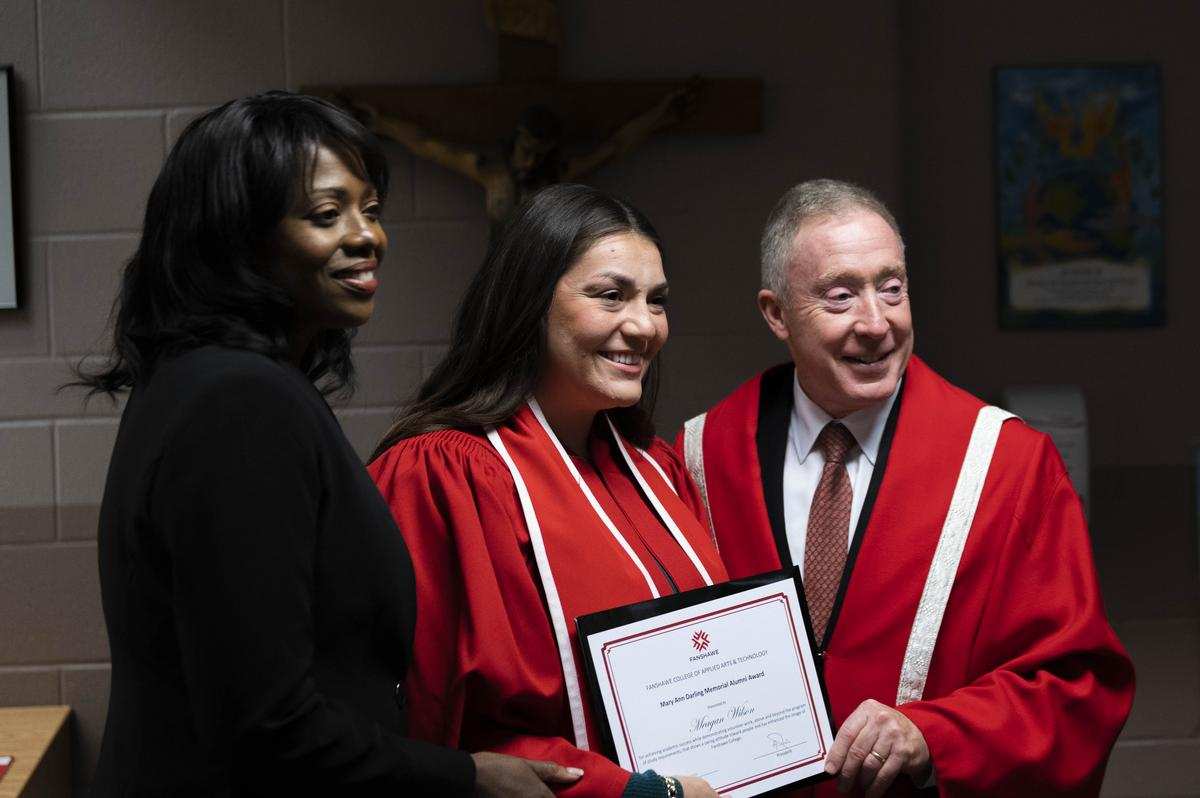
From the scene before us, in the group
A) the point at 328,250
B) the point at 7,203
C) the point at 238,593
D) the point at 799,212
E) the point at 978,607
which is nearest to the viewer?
the point at 238,593

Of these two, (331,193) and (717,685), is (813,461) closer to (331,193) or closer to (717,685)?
(717,685)

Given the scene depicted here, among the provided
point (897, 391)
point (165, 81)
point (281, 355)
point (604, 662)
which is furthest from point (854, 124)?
point (281, 355)

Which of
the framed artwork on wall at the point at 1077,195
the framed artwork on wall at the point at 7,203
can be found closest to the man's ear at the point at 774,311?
the framed artwork on wall at the point at 1077,195

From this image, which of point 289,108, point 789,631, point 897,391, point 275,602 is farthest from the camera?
point 897,391

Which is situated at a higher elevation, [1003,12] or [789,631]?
[1003,12]

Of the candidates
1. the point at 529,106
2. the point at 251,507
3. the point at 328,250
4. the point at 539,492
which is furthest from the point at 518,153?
the point at 251,507

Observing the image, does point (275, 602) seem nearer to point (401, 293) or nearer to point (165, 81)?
point (401, 293)

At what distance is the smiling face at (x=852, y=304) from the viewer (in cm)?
185

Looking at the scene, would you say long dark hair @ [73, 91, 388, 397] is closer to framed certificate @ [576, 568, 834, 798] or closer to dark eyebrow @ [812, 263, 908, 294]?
framed certificate @ [576, 568, 834, 798]

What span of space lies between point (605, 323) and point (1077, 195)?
6.20 ft

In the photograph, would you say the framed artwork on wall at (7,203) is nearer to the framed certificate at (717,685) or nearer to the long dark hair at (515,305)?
the long dark hair at (515,305)

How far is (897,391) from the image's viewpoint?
1979mm

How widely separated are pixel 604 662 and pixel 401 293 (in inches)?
62.1

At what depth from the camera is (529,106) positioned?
107 inches
